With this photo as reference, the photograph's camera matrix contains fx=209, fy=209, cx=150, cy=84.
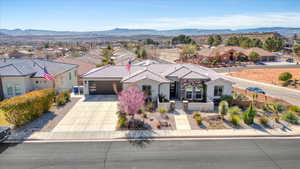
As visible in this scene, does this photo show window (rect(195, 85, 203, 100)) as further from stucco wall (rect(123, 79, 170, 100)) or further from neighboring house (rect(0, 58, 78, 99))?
neighboring house (rect(0, 58, 78, 99))

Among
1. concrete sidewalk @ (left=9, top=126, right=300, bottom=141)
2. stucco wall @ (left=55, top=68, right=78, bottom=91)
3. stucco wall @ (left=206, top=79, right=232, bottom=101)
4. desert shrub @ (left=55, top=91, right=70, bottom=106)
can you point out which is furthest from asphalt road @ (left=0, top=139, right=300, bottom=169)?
stucco wall @ (left=55, top=68, right=78, bottom=91)

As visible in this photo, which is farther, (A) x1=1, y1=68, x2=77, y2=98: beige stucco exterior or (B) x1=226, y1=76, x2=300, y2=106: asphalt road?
(B) x1=226, y1=76, x2=300, y2=106: asphalt road

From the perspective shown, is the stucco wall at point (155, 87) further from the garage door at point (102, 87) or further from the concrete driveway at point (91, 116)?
the garage door at point (102, 87)

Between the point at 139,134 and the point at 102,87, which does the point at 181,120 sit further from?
the point at 102,87

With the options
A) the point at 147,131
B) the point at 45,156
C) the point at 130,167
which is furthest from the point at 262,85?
the point at 45,156

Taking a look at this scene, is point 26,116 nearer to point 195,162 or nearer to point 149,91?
point 149,91

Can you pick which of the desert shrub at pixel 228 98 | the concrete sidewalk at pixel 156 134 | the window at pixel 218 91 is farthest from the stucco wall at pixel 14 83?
the desert shrub at pixel 228 98
